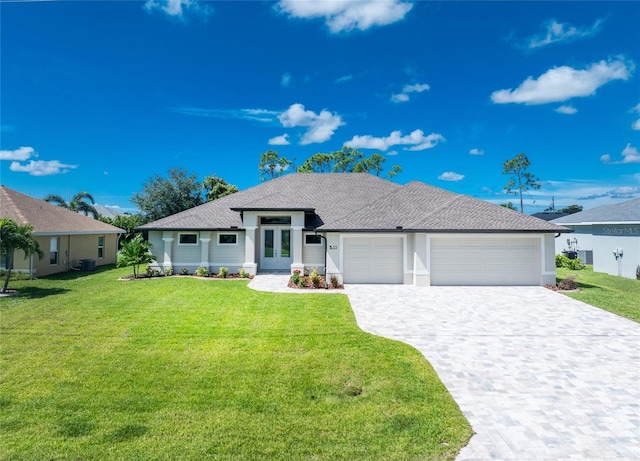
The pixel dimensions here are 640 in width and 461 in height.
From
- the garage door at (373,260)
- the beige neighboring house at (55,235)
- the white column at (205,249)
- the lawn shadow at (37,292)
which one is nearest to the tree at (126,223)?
the beige neighboring house at (55,235)

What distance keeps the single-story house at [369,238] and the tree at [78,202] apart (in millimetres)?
21911

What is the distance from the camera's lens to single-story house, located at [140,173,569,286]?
1438 cm

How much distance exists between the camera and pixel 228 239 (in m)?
17.9

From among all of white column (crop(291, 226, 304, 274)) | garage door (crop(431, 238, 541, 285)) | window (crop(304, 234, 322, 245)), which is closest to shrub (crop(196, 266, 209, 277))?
white column (crop(291, 226, 304, 274))

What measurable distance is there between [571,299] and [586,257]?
53.6ft

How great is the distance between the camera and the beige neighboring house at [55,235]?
16.2m

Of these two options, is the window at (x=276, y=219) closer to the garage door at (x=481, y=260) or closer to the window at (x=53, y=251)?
the garage door at (x=481, y=260)

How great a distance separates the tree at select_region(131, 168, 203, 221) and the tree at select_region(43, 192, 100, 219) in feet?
20.7

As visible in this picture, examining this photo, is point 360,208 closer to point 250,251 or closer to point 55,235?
point 250,251

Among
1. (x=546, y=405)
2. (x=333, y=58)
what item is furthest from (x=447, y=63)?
(x=546, y=405)

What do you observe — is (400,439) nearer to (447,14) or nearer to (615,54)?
(447,14)

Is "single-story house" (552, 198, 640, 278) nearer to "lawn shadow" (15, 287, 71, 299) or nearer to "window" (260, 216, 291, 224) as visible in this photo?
"window" (260, 216, 291, 224)

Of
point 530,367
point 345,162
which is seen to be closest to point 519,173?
point 345,162

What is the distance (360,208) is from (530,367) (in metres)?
12.0
